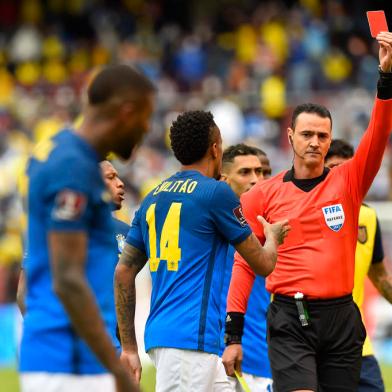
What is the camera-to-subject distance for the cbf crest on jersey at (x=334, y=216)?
22.9ft

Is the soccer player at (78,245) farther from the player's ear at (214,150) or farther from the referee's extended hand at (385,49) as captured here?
the referee's extended hand at (385,49)

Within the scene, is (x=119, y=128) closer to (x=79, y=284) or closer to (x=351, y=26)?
(x=79, y=284)

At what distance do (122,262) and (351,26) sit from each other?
58.4ft

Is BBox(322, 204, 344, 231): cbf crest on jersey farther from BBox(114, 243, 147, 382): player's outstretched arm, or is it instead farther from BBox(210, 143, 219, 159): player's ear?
BBox(114, 243, 147, 382): player's outstretched arm

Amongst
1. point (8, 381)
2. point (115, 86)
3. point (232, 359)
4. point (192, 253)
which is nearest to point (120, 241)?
point (232, 359)

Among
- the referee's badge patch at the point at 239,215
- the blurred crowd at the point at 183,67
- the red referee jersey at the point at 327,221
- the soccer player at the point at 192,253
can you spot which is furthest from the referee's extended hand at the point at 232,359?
the blurred crowd at the point at 183,67

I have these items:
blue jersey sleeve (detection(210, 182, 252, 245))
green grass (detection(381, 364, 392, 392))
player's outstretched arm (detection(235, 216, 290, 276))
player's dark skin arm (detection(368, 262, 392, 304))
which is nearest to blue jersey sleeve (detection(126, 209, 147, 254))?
blue jersey sleeve (detection(210, 182, 252, 245))

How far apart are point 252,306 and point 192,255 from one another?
2209mm

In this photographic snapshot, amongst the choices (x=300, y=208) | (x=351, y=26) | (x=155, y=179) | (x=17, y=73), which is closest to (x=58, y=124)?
(x=155, y=179)

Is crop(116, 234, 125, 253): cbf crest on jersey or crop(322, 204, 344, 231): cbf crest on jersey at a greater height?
crop(322, 204, 344, 231): cbf crest on jersey

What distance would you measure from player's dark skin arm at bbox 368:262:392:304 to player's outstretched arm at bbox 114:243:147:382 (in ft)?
7.70

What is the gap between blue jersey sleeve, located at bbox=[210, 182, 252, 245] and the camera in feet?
19.8

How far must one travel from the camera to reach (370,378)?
8117 millimetres

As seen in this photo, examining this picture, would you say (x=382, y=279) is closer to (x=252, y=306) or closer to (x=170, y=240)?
(x=252, y=306)
